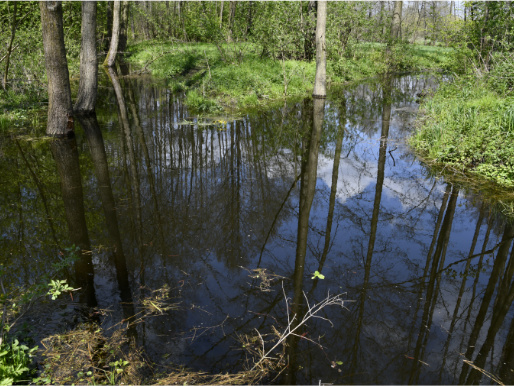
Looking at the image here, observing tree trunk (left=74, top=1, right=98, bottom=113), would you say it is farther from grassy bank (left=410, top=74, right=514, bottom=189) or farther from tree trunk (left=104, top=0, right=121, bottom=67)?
tree trunk (left=104, top=0, right=121, bottom=67)

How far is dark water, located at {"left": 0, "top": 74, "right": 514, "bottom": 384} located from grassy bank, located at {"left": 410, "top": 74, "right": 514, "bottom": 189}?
0.59 m

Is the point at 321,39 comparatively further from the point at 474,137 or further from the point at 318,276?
the point at 318,276

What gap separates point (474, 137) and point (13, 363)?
24.7ft

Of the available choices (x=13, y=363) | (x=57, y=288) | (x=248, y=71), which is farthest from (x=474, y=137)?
(x=248, y=71)

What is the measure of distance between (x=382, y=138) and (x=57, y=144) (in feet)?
25.1

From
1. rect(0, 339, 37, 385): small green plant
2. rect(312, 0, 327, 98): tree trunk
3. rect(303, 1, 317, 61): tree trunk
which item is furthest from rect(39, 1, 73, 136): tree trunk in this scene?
rect(303, 1, 317, 61): tree trunk

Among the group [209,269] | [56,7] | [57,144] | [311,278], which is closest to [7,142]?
[57,144]

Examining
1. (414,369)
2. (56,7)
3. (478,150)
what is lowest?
(414,369)

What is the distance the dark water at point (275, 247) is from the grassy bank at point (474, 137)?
59 centimetres

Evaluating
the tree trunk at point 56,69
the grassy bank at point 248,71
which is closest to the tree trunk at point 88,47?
the tree trunk at point 56,69

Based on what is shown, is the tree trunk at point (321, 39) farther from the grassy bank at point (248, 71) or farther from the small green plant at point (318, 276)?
the small green plant at point (318, 276)

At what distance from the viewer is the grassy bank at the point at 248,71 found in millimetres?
13469

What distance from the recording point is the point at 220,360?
2939mm

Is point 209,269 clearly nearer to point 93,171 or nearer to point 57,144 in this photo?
point 93,171
